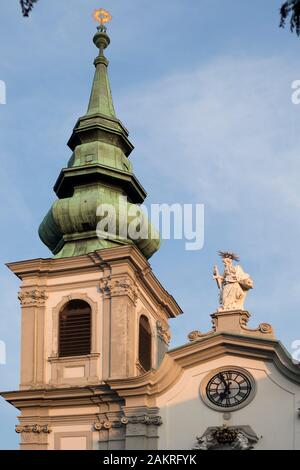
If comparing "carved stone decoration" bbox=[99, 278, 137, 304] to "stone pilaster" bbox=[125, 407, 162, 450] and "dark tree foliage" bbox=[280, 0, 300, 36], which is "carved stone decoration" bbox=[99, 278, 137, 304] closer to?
"stone pilaster" bbox=[125, 407, 162, 450]

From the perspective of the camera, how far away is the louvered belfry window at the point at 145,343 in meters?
27.0

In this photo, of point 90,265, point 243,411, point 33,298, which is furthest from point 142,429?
point 33,298

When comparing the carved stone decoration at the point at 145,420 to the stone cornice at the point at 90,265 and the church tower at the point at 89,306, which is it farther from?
the stone cornice at the point at 90,265

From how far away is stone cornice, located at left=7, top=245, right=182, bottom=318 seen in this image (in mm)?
26234

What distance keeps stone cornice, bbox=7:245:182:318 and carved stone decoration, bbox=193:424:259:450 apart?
5787mm

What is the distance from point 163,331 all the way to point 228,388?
5.93 metres

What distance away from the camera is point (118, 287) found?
26000mm

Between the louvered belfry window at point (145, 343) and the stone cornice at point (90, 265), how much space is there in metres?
1.10
